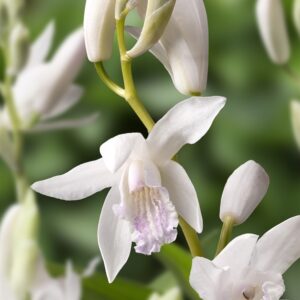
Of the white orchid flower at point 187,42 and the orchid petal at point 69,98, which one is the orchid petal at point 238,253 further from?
the orchid petal at point 69,98

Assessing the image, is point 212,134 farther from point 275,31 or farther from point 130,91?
point 130,91

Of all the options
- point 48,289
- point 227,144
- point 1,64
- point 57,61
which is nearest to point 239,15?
point 227,144

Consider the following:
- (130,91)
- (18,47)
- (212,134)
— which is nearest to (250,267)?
(130,91)

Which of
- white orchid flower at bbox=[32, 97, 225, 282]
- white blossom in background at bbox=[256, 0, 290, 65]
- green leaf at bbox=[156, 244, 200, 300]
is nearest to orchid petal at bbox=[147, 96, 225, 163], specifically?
white orchid flower at bbox=[32, 97, 225, 282]

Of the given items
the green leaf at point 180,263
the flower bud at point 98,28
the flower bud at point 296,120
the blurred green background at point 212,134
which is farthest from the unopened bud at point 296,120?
the blurred green background at point 212,134

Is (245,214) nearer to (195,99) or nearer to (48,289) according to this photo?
(195,99)

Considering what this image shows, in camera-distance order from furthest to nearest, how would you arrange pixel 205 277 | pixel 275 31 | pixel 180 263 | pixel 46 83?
pixel 46 83, pixel 275 31, pixel 180 263, pixel 205 277
